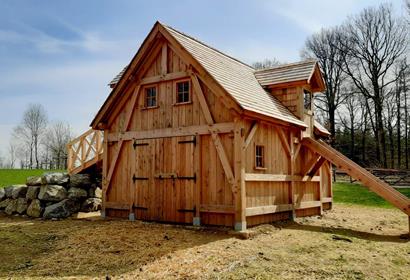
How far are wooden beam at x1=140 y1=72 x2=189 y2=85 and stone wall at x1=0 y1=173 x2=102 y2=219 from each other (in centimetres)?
534

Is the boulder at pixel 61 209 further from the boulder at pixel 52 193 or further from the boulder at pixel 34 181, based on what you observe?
the boulder at pixel 34 181

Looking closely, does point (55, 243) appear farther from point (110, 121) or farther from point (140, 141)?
point (110, 121)

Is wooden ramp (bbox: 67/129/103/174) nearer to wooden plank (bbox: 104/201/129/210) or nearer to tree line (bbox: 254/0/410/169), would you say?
wooden plank (bbox: 104/201/129/210)

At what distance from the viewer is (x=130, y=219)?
1223 cm

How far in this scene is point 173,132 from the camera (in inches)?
454

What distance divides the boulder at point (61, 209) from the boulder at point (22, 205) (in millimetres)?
1490

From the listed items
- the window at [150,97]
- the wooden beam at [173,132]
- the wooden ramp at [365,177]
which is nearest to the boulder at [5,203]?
the wooden beam at [173,132]

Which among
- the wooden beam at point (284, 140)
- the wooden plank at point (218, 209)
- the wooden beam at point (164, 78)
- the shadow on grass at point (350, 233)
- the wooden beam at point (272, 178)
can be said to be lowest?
the shadow on grass at point (350, 233)

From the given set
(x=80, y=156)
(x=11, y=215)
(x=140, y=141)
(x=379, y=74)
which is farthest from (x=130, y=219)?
(x=379, y=74)

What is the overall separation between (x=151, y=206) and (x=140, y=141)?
231 centimetres

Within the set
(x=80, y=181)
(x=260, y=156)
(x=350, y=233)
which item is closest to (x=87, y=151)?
(x=80, y=181)

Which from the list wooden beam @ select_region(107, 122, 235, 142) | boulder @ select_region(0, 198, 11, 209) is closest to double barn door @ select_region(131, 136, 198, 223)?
wooden beam @ select_region(107, 122, 235, 142)

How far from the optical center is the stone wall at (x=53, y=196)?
13898 millimetres

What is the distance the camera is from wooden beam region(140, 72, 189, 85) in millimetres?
11656
